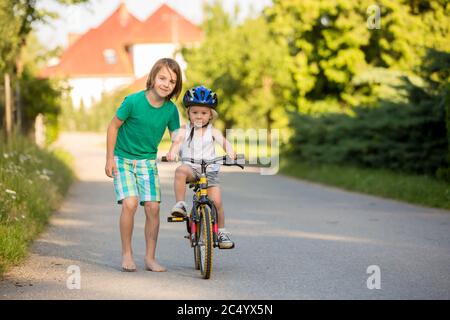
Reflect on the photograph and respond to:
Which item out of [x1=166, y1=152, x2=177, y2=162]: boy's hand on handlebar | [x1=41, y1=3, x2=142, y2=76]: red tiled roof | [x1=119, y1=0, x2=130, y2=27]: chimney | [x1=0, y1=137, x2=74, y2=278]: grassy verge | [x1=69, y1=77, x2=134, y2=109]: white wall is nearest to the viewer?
[x1=166, y1=152, x2=177, y2=162]: boy's hand on handlebar

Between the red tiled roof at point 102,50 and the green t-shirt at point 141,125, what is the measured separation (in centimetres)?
7099

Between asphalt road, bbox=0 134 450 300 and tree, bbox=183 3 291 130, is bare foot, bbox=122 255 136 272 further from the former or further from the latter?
tree, bbox=183 3 291 130

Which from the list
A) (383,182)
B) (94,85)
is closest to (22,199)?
(383,182)

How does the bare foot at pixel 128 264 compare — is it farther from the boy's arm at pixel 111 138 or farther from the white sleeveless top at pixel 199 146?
the white sleeveless top at pixel 199 146

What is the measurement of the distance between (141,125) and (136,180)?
1.74 feet

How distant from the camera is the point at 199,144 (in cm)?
773

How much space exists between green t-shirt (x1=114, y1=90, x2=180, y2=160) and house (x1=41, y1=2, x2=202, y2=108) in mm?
66696

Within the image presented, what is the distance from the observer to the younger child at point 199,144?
7.62m

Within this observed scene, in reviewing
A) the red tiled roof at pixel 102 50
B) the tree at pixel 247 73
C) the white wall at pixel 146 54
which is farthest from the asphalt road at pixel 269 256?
the red tiled roof at pixel 102 50

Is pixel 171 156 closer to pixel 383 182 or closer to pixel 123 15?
pixel 383 182

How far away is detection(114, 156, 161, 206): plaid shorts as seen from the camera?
784 centimetres

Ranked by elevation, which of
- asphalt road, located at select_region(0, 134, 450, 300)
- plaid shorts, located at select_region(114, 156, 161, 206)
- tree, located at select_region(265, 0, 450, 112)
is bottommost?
asphalt road, located at select_region(0, 134, 450, 300)

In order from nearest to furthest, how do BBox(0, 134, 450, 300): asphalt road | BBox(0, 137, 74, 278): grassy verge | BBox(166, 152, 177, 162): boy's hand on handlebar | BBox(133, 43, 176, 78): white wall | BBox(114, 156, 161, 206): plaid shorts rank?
BBox(0, 134, 450, 300): asphalt road
BBox(166, 152, 177, 162): boy's hand on handlebar
BBox(114, 156, 161, 206): plaid shorts
BBox(0, 137, 74, 278): grassy verge
BBox(133, 43, 176, 78): white wall

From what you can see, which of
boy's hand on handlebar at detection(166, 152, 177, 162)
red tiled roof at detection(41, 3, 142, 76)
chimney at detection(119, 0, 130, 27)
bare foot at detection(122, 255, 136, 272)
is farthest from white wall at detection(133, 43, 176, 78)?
boy's hand on handlebar at detection(166, 152, 177, 162)
